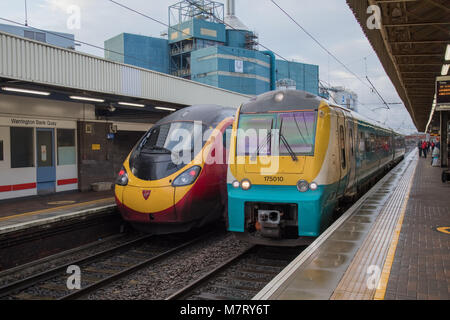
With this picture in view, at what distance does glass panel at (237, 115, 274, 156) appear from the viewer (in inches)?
294

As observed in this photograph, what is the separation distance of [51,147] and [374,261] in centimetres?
1076

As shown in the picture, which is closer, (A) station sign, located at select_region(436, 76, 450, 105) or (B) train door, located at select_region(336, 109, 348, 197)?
(B) train door, located at select_region(336, 109, 348, 197)

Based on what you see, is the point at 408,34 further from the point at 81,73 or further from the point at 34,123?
the point at 34,123

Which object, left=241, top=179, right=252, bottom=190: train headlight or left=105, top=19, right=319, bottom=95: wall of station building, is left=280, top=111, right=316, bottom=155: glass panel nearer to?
left=241, top=179, right=252, bottom=190: train headlight

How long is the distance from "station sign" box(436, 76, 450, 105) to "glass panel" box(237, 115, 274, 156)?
8596 mm

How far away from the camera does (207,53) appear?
189ft

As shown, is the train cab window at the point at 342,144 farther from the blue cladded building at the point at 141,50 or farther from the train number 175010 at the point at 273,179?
the blue cladded building at the point at 141,50

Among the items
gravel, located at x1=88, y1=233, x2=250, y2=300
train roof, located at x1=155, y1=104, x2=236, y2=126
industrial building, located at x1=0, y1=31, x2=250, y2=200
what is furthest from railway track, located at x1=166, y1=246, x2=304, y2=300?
industrial building, located at x1=0, y1=31, x2=250, y2=200

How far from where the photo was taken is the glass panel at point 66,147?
1305 cm

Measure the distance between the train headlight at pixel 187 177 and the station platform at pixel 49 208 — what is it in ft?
8.80

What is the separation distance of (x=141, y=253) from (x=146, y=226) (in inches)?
23.6

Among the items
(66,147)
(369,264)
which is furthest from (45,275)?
(66,147)
